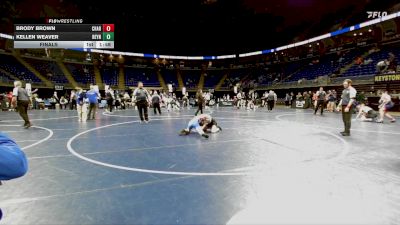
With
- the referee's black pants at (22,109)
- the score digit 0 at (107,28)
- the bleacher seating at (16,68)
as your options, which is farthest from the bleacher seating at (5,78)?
the referee's black pants at (22,109)

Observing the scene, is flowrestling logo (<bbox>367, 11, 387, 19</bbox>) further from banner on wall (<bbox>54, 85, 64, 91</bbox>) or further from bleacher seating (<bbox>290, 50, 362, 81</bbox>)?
banner on wall (<bbox>54, 85, 64, 91</bbox>)

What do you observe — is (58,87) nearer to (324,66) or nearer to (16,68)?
(16,68)

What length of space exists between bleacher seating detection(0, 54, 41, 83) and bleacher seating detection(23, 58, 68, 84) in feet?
5.99

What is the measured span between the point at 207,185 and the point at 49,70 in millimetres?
44368

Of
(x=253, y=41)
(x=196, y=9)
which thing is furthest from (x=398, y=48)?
(x=196, y=9)

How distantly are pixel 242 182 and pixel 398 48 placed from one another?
35069mm

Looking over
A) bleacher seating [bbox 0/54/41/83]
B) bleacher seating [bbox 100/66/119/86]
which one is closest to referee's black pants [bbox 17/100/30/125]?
bleacher seating [bbox 0/54/41/83]

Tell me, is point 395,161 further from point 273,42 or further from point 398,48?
point 273,42

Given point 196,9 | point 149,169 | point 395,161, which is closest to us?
point 149,169

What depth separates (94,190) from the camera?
11.3 feet

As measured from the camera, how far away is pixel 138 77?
159ft

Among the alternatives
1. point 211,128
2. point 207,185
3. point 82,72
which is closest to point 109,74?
point 82,72
